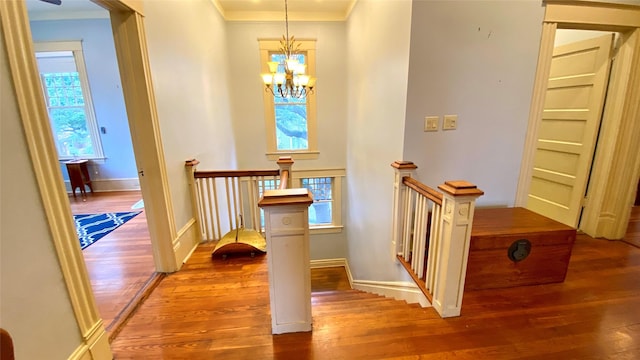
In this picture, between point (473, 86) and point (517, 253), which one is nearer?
point (517, 253)

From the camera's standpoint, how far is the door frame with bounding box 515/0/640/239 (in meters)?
2.20

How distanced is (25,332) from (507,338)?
7.72ft

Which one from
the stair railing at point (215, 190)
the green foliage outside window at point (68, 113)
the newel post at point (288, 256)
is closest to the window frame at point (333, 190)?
the stair railing at point (215, 190)

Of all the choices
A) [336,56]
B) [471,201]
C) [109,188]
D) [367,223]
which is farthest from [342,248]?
[109,188]

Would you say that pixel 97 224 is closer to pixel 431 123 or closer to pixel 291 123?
pixel 291 123

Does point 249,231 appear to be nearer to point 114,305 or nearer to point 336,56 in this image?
point 114,305

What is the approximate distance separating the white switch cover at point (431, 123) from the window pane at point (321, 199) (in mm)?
3170

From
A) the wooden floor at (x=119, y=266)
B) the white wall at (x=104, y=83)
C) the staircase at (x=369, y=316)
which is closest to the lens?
the staircase at (x=369, y=316)

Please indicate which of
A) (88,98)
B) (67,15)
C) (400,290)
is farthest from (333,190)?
Result: (67,15)

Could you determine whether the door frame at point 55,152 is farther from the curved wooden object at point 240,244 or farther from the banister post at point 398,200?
the banister post at point 398,200

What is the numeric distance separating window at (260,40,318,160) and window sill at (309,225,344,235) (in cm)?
140

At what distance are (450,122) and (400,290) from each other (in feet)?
5.16

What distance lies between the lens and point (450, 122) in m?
2.20

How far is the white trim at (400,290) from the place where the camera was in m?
2.13
